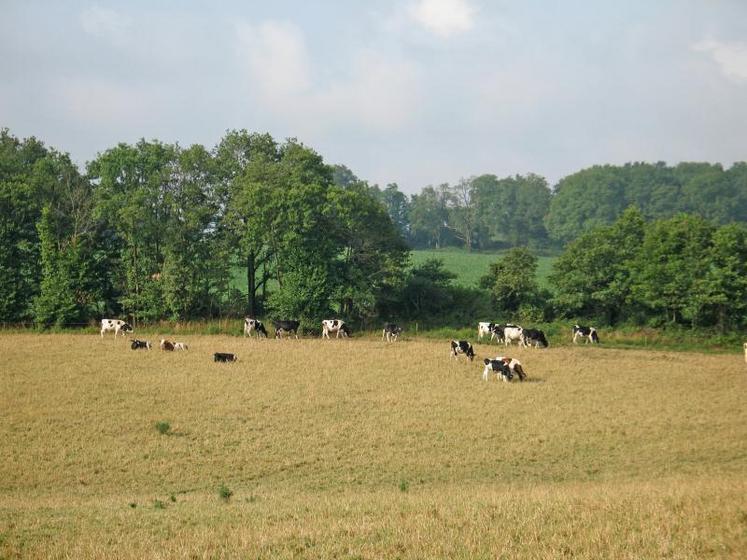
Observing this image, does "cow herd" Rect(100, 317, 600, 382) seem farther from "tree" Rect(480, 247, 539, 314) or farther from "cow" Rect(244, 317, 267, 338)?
"tree" Rect(480, 247, 539, 314)

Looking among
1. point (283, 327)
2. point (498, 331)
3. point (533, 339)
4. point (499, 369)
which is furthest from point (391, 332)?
point (499, 369)

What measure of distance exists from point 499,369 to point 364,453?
10.7 meters

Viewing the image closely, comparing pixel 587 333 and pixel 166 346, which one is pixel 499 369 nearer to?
pixel 587 333

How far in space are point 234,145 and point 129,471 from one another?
3641cm

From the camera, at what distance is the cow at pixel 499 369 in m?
28.8

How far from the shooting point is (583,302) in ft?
159

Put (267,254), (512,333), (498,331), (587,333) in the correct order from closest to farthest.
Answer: (512,333), (498,331), (587,333), (267,254)

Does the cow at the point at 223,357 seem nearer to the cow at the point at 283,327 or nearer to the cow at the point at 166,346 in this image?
the cow at the point at 166,346

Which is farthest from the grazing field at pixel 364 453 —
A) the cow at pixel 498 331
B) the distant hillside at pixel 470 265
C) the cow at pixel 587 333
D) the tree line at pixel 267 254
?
the distant hillside at pixel 470 265

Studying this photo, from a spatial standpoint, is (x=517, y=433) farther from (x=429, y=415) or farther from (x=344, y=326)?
(x=344, y=326)

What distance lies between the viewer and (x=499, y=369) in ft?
95.1

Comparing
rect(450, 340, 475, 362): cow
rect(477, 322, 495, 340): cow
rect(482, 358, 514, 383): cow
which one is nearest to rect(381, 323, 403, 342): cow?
rect(477, 322, 495, 340): cow

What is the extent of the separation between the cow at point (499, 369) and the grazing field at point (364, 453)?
0.40 m

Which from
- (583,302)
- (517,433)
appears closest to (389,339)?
(583,302)
